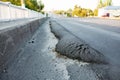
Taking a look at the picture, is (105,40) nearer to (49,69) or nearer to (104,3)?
(49,69)

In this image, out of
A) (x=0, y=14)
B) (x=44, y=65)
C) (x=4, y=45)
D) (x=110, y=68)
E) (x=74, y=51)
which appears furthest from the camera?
(x=0, y=14)

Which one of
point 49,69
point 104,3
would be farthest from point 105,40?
point 104,3

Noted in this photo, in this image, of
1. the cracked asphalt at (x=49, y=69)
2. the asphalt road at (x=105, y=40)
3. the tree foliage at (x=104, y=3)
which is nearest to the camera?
the cracked asphalt at (x=49, y=69)

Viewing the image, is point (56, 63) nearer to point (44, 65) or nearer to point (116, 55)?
point (44, 65)

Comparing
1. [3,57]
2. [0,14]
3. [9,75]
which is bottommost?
[9,75]

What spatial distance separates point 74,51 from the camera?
5297mm

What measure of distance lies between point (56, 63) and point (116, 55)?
1.44 m

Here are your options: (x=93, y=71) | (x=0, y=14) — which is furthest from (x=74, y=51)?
(x=0, y=14)

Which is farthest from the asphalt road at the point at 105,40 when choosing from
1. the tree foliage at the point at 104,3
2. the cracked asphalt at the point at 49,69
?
the tree foliage at the point at 104,3

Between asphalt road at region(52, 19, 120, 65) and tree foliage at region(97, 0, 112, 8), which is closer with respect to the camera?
asphalt road at region(52, 19, 120, 65)

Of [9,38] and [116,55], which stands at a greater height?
[9,38]

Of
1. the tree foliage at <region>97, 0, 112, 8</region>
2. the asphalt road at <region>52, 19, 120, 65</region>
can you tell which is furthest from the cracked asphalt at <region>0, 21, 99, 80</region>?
the tree foliage at <region>97, 0, 112, 8</region>

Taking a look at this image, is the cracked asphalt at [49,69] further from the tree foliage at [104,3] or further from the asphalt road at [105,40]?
the tree foliage at [104,3]

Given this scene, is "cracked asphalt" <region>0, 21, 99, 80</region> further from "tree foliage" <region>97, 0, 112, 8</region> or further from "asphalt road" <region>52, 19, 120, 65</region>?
"tree foliage" <region>97, 0, 112, 8</region>
